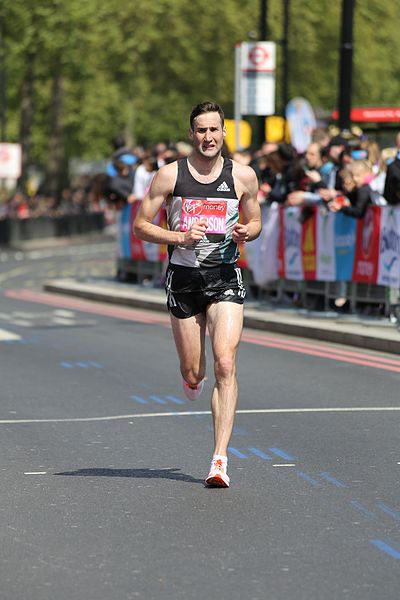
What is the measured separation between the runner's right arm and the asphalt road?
124 cm

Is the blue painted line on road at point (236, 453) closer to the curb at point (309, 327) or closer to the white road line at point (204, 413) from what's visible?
the white road line at point (204, 413)

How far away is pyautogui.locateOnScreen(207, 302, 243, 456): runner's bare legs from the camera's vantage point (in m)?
8.88

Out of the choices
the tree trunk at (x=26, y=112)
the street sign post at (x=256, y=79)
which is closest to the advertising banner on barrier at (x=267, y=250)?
the street sign post at (x=256, y=79)

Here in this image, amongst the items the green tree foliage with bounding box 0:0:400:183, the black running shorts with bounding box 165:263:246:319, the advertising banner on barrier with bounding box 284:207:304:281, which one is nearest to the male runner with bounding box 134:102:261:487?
the black running shorts with bounding box 165:263:246:319

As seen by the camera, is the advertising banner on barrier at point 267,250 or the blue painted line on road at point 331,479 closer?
the blue painted line on road at point 331,479

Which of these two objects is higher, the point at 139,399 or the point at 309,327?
the point at 139,399

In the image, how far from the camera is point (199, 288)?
8.98m

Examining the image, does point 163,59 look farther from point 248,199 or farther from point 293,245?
point 248,199

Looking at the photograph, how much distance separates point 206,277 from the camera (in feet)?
29.3

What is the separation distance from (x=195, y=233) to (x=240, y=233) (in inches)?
9.3

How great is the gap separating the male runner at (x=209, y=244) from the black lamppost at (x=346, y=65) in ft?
43.4

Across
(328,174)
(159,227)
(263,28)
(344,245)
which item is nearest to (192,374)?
(159,227)

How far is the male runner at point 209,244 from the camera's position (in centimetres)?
877

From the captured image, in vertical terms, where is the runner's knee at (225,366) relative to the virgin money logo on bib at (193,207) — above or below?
below
